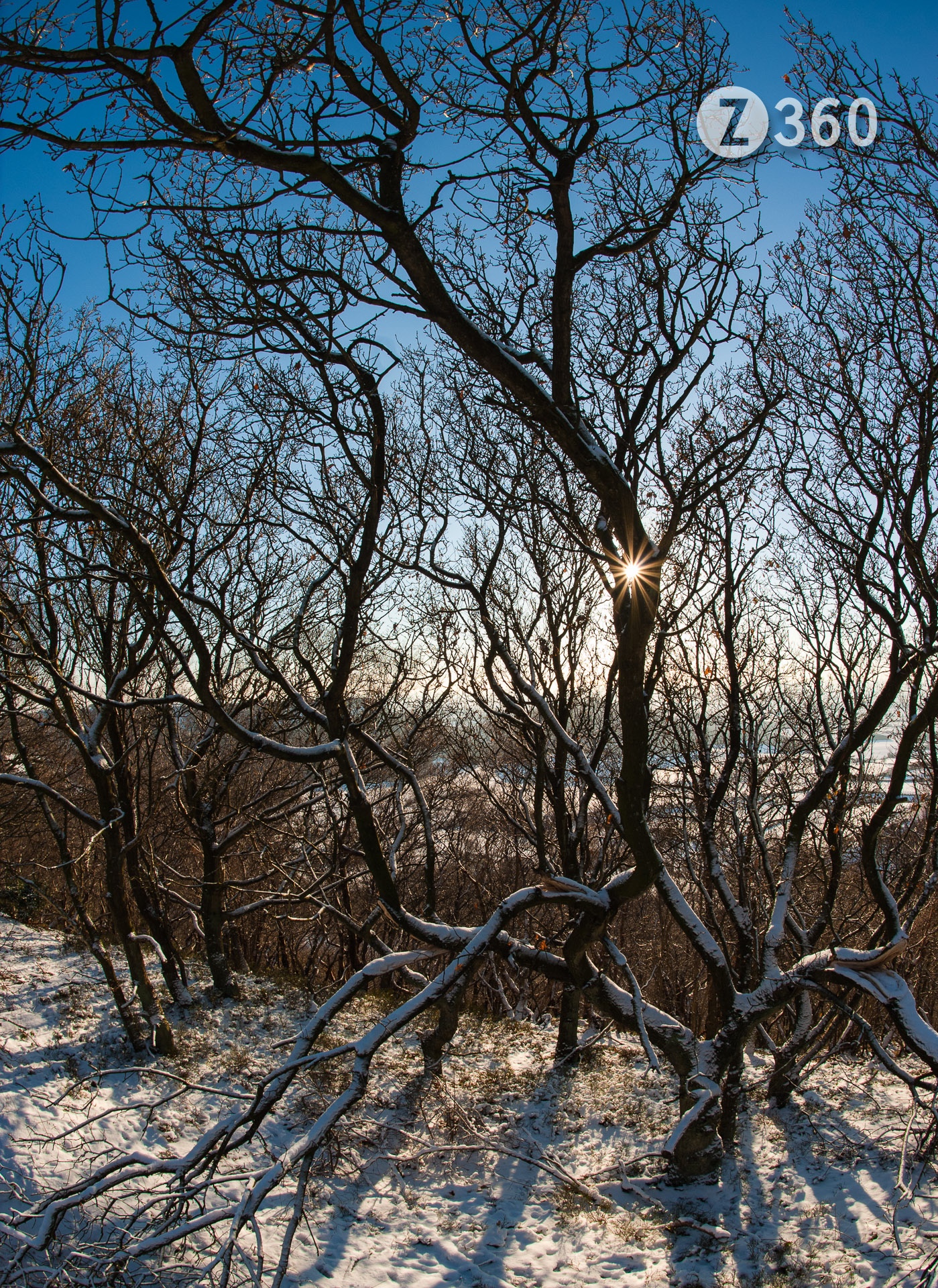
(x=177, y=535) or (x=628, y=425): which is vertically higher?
(x=628, y=425)

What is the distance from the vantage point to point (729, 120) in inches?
188

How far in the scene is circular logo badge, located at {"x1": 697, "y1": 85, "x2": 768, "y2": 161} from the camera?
15.7 ft

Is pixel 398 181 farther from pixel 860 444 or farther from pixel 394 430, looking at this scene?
pixel 860 444

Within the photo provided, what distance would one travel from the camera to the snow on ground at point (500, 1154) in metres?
4.57

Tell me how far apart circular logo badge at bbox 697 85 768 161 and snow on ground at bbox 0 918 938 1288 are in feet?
19.4

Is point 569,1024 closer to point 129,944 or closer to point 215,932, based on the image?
point 215,932

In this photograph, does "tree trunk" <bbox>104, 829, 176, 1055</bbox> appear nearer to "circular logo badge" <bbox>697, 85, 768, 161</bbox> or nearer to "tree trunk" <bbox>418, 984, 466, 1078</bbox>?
"tree trunk" <bbox>418, 984, 466, 1078</bbox>

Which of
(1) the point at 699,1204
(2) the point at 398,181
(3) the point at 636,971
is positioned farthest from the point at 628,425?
(3) the point at 636,971

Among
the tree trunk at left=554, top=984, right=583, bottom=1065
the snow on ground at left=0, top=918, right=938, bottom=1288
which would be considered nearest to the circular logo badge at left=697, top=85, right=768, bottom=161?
the snow on ground at left=0, top=918, right=938, bottom=1288

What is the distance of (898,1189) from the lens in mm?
5098

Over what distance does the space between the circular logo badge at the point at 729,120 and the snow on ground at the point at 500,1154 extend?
19.4ft

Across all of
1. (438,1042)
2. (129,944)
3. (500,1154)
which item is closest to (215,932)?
(129,944)

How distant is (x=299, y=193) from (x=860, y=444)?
17.5 feet

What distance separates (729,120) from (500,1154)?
26.4ft
